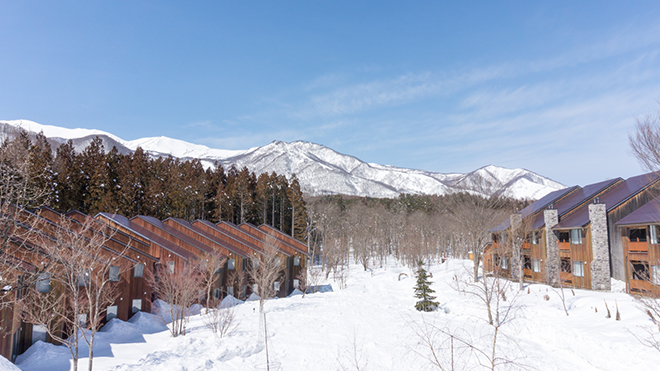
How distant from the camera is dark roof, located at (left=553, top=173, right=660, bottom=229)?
27577 millimetres

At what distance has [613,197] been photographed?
2931cm

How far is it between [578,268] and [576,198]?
781 centimetres

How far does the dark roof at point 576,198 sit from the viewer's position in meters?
31.1

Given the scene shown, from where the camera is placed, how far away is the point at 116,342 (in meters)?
17.7

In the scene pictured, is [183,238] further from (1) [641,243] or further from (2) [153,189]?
(1) [641,243]

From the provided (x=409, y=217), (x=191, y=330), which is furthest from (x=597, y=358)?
(x=409, y=217)

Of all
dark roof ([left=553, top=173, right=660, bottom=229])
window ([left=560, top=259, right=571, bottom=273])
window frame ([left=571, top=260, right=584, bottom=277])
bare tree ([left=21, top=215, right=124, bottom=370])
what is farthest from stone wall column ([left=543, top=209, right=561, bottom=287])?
bare tree ([left=21, top=215, right=124, bottom=370])

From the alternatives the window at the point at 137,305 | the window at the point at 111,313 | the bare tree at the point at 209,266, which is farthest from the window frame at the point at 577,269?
the window at the point at 111,313

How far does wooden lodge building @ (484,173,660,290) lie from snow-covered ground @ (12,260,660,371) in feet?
8.47

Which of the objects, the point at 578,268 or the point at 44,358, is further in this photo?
the point at 578,268

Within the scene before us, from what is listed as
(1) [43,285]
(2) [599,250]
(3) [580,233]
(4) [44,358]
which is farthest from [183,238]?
(2) [599,250]

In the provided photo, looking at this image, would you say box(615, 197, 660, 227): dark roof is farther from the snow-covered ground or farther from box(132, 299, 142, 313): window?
box(132, 299, 142, 313): window

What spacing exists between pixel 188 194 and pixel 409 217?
44007 millimetres

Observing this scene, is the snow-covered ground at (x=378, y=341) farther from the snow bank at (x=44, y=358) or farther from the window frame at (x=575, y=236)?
the window frame at (x=575, y=236)
